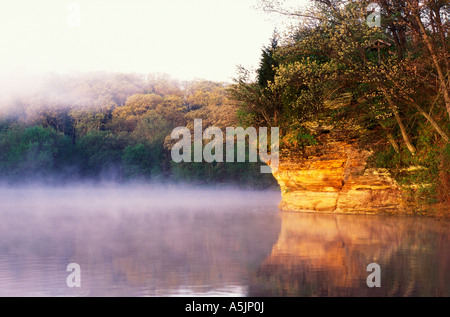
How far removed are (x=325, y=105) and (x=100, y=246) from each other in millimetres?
13165

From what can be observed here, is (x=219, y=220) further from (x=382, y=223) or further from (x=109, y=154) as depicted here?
(x=109, y=154)

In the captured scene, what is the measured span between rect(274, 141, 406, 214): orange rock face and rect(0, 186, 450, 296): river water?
10.1 feet

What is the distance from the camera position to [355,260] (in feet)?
33.8

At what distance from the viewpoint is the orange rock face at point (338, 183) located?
72.0 feet

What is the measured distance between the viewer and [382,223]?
18406 millimetres

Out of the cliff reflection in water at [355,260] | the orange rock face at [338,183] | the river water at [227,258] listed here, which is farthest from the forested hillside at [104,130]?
the cliff reflection in water at [355,260]

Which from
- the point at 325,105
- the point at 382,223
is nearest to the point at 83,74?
the point at 325,105

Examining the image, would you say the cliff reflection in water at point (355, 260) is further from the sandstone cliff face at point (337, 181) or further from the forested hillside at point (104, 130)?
the forested hillside at point (104, 130)

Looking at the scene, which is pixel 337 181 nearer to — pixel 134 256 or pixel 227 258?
pixel 227 258

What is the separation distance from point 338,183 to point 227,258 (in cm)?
1323

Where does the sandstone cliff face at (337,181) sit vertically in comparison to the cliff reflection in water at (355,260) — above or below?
above

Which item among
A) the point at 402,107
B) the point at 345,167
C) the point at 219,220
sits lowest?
the point at 219,220

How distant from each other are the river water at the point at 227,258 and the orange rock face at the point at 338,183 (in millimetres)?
3073

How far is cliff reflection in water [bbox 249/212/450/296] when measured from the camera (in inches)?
298
